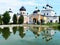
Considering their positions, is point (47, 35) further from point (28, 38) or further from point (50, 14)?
point (50, 14)

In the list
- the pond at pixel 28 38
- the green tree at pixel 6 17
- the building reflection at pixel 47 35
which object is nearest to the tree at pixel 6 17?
the green tree at pixel 6 17

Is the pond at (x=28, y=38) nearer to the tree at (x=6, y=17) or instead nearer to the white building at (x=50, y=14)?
the tree at (x=6, y=17)

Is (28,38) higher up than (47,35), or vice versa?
(28,38)

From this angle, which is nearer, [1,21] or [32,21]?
[1,21]

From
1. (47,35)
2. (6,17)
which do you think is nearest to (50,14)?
(6,17)

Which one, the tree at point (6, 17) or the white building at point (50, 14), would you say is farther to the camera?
the white building at point (50, 14)

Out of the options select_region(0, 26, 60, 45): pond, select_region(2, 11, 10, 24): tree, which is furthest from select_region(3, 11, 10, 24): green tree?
select_region(0, 26, 60, 45): pond

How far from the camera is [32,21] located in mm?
51625

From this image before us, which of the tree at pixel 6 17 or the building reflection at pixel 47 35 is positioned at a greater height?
the tree at pixel 6 17

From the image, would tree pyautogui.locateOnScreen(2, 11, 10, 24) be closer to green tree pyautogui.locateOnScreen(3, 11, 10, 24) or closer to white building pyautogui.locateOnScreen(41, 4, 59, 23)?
green tree pyautogui.locateOnScreen(3, 11, 10, 24)

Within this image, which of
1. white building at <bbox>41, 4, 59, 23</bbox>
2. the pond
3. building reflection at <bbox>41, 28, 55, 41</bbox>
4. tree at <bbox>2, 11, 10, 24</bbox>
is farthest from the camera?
white building at <bbox>41, 4, 59, 23</bbox>

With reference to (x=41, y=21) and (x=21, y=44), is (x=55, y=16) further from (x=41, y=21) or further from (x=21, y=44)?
(x=21, y=44)

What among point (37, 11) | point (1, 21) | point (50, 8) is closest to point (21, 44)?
point (1, 21)

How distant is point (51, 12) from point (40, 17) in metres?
3.61
